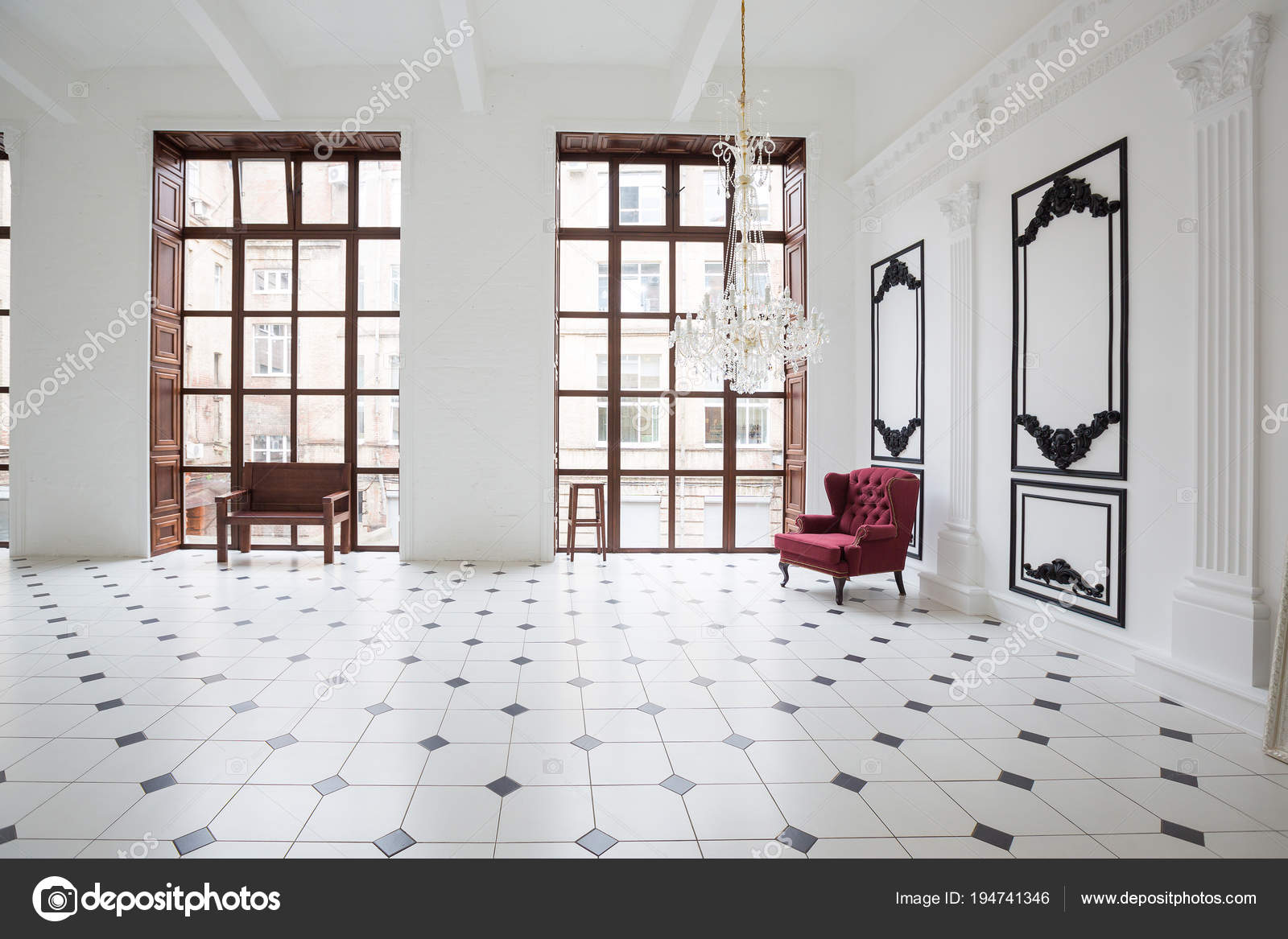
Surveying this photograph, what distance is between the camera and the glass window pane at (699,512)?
291 inches

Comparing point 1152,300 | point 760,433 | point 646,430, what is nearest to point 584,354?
point 646,430

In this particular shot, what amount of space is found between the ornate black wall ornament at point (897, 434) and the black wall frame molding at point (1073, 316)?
1.27m

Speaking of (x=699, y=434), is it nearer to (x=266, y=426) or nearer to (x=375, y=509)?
(x=375, y=509)

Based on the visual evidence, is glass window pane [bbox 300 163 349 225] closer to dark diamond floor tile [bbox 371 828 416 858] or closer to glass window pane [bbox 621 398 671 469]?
glass window pane [bbox 621 398 671 469]

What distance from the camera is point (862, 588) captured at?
5824 millimetres

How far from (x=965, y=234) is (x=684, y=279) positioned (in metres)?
3.11

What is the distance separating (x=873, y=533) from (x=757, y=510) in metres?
2.29

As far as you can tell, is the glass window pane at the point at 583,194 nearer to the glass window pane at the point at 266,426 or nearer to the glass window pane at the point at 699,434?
the glass window pane at the point at 699,434

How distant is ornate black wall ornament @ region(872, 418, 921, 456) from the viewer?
5.86 meters

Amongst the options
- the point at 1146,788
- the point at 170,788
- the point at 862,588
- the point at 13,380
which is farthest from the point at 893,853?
the point at 13,380

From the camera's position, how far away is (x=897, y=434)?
6098 mm

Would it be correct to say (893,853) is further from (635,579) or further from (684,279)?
(684,279)

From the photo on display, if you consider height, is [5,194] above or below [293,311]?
above
